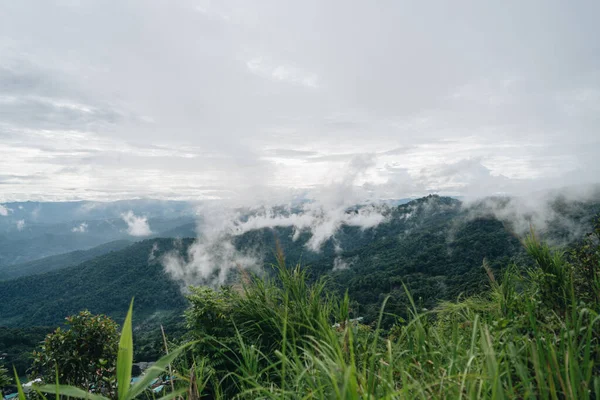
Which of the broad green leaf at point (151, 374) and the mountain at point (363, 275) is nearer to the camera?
the broad green leaf at point (151, 374)

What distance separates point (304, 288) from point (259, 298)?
537 mm

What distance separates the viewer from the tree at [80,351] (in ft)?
19.1

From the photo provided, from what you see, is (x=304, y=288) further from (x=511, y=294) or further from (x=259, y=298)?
(x=511, y=294)

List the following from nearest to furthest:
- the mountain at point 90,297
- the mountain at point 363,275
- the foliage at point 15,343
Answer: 1. the foliage at point 15,343
2. the mountain at point 363,275
3. the mountain at point 90,297

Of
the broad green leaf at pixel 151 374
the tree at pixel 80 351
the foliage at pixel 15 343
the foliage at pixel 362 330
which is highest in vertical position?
the broad green leaf at pixel 151 374

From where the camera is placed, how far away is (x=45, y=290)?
638 feet

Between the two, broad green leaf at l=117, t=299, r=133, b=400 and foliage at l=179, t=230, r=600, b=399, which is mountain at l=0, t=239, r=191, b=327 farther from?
broad green leaf at l=117, t=299, r=133, b=400

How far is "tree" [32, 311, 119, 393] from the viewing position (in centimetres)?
583

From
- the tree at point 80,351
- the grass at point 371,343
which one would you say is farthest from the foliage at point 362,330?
the tree at point 80,351

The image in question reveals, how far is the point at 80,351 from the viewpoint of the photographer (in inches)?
240

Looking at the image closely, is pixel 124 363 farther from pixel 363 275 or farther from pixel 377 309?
pixel 363 275

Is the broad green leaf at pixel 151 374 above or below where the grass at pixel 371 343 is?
above

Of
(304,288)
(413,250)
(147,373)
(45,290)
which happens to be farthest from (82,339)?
(45,290)

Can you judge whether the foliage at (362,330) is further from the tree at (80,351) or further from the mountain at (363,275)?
the mountain at (363,275)
